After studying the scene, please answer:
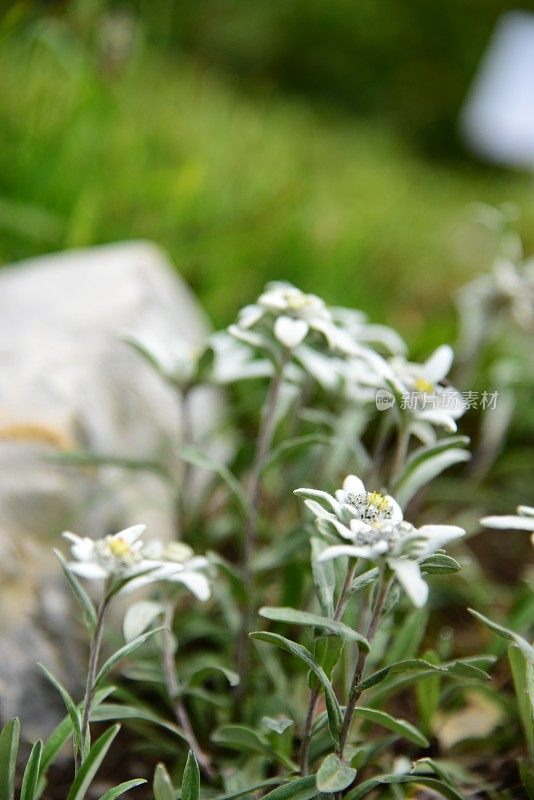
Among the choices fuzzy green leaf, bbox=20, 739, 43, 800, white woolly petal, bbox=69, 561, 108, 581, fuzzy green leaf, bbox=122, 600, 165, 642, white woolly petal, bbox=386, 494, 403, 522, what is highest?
white woolly petal, bbox=386, 494, 403, 522

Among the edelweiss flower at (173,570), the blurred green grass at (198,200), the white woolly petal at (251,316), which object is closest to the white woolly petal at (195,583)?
the edelweiss flower at (173,570)

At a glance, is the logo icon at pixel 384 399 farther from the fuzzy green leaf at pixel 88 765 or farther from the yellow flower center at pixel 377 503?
the fuzzy green leaf at pixel 88 765

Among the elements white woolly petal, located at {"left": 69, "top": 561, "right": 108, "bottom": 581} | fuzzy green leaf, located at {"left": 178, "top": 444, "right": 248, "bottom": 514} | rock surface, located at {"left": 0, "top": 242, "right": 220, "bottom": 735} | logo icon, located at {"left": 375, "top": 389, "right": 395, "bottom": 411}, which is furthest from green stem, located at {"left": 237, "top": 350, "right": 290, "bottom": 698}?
white woolly petal, located at {"left": 69, "top": 561, "right": 108, "bottom": 581}

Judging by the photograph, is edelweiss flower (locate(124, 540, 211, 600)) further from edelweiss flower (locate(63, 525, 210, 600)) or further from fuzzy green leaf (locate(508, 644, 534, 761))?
fuzzy green leaf (locate(508, 644, 534, 761))

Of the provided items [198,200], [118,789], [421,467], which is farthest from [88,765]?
[198,200]

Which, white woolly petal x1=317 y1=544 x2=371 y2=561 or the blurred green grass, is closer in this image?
white woolly petal x1=317 y1=544 x2=371 y2=561

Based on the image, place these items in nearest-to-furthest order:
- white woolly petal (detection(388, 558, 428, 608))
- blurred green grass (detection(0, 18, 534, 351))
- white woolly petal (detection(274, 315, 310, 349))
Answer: white woolly petal (detection(388, 558, 428, 608)), white woolly petal (detection(274, 315, 310, 349)), blurred green grass (detection(0, 18, 534, 351))
